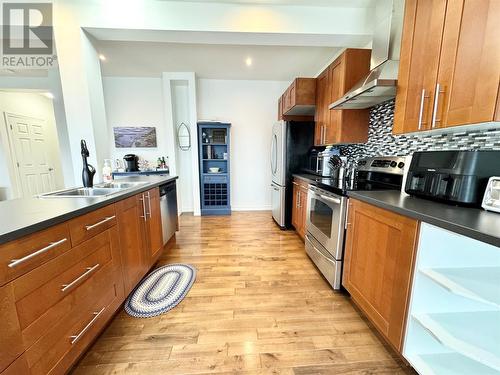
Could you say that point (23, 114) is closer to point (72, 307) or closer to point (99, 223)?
point (99, 223)

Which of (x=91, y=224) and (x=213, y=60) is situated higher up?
(x=213, y=60)

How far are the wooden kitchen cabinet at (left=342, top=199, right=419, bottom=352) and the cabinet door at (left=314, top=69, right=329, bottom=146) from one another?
148cm

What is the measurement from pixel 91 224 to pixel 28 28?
2589 mm

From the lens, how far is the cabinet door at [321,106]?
8.70 feet

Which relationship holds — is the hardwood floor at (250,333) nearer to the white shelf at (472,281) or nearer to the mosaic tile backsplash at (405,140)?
the white shelf at (472,281)

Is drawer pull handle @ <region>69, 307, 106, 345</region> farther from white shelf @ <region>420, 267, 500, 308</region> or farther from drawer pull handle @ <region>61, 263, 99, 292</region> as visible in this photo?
white shelf @ <region>420, 267, 500, 308</region>

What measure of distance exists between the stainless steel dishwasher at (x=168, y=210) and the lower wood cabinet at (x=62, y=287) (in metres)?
0.77

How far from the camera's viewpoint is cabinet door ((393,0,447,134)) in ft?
4.01

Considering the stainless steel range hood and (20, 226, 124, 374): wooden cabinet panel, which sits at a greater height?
the stainless steel range hood

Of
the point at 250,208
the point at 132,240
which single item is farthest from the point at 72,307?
the point at 250,208

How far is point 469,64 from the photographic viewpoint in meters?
1.05

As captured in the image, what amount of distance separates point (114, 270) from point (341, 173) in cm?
241

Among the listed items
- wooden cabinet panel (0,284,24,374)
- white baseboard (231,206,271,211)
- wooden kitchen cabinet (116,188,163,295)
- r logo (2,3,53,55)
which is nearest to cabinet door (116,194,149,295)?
wooden kitchen cabinet (116,188,163,295)

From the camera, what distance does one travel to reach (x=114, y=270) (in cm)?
145
